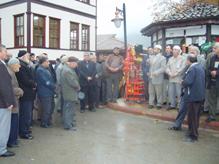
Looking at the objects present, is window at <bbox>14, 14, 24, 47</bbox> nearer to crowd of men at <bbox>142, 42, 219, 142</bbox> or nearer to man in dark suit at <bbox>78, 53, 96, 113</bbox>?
man in dark suit at <bbox>78, 53, 96, 113</bbox>

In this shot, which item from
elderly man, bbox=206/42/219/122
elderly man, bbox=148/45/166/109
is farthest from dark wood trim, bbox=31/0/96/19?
elderly man, bbox=206/42/219/122

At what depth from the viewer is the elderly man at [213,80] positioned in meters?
8.84

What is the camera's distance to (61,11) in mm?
22234

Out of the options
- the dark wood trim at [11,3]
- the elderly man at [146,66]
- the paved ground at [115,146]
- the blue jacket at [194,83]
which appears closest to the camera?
the paved ground at [115,146]

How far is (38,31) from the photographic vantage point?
20.4 m

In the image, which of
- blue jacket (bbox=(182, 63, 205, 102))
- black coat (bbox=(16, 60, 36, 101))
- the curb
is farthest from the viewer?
the curb

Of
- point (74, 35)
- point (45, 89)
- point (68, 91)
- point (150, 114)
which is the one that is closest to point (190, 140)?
point (150, 114)

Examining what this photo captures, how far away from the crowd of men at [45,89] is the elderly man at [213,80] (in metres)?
3.52

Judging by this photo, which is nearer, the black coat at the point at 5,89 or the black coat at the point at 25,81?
the black coat at the point at 5,89

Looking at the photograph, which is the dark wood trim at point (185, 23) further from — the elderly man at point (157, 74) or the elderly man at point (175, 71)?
the elderly man at point (175, 71)

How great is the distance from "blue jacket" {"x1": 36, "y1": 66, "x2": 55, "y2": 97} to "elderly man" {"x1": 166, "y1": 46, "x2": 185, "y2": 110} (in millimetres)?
3771

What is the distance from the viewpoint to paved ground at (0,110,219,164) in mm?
6266

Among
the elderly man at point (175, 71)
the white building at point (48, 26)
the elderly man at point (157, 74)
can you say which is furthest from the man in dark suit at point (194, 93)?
the white building at point (48, 26)

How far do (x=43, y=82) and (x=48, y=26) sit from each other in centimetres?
1313
